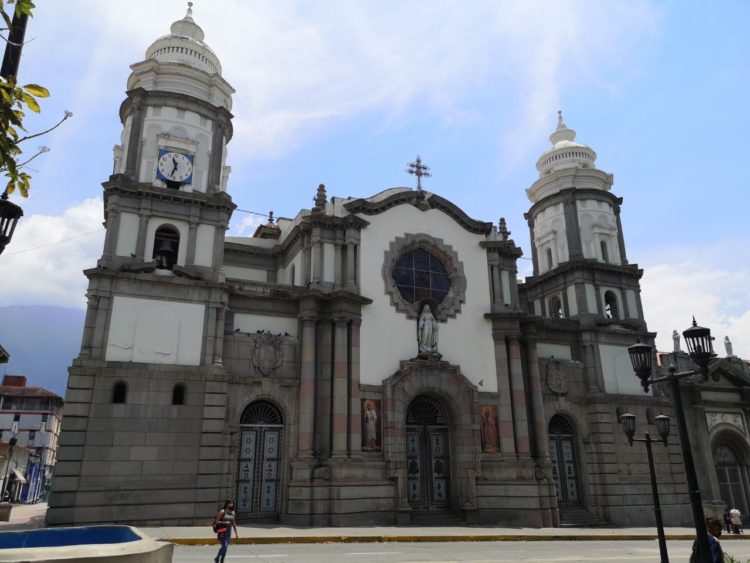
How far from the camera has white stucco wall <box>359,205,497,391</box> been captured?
2536 cm

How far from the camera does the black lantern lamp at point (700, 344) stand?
9.66 m

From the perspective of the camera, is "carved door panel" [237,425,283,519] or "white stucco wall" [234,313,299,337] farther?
"white stucco wall" [234,313,299,337]

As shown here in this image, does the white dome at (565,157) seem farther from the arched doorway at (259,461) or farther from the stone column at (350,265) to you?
the arched doorway at (259,461)

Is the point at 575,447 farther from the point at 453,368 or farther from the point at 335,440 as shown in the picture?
the point at 335,440

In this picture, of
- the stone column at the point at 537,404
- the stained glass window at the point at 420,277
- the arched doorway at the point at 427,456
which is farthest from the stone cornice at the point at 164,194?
the stone column at the point at 537,404

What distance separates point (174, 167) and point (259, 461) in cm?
1263

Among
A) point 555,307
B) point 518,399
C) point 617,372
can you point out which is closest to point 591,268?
point 555,307

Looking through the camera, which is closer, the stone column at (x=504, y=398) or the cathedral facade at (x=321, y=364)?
the cathedral facade at (x=321, y=364)

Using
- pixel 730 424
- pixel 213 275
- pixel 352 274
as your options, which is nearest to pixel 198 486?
pixel 213 275

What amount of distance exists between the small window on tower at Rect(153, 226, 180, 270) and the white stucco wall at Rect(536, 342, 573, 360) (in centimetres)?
1775

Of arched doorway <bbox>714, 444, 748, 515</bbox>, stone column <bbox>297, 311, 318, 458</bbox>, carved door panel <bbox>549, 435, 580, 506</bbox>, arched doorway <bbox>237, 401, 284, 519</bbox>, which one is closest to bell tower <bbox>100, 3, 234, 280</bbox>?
stone column <bbox>297, 311, 318, 458</bbox>

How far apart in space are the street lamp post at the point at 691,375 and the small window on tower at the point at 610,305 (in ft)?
75.0

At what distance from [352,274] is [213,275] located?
19.3ft

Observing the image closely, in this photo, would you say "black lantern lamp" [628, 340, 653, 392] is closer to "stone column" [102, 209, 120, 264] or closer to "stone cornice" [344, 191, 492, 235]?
"stone cornice" [344, 191, 492, 235]
